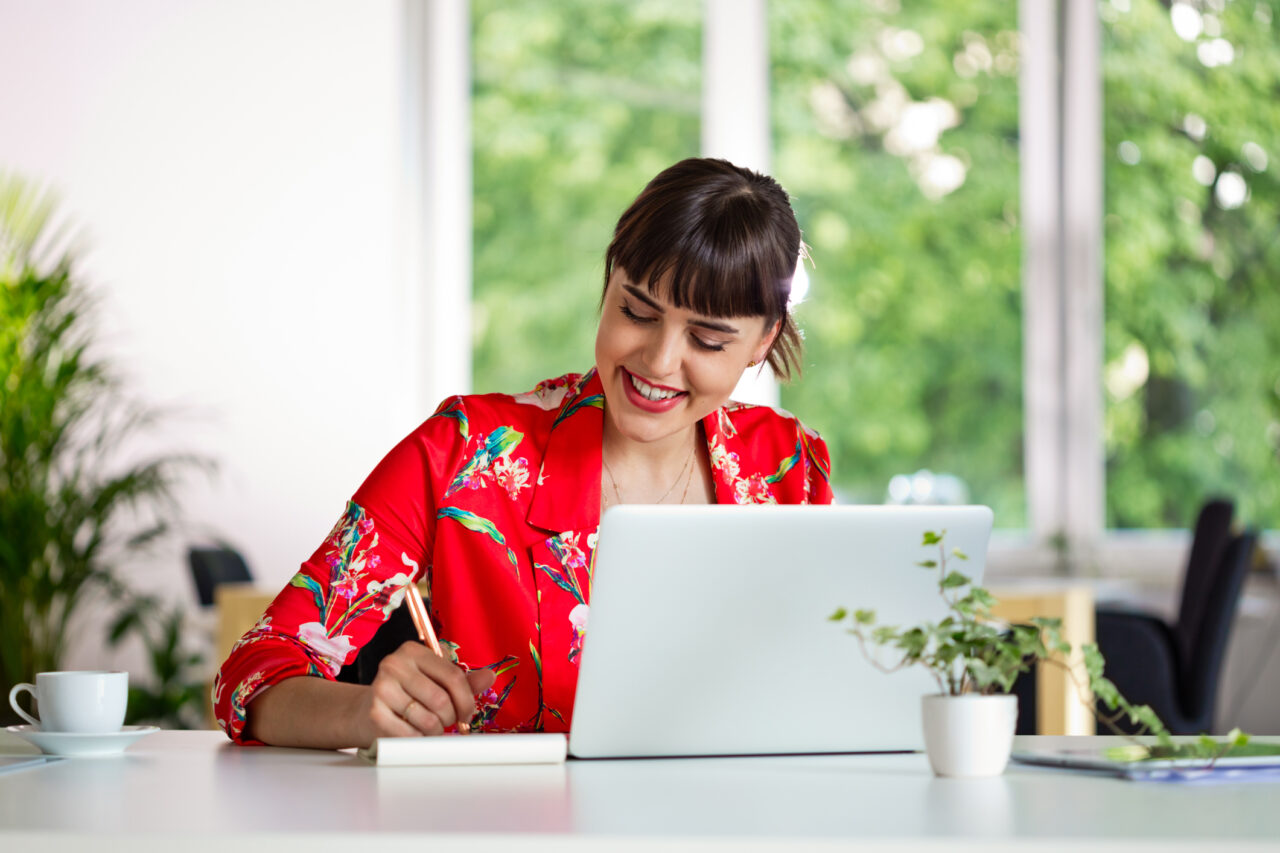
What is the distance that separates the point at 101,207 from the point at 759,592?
4.06 m

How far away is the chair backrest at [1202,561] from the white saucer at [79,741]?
259cm

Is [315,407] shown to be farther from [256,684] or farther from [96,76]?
[256,684]

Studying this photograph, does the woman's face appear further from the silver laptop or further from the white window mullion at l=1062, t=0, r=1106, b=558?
the white window mullion at l=1062, t=0, r=1106, b=558

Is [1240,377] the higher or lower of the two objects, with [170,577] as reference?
higher

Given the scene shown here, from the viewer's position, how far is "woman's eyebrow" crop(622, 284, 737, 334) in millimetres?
1521

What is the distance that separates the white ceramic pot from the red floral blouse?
58 centimetres

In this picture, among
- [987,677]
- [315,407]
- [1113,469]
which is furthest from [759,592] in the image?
[1113,469]

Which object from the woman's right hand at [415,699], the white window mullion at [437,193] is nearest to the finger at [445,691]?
the woman's right hand at [415,699]

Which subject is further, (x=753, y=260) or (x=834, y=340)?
(x=834, y=340)

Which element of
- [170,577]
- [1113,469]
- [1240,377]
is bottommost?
[170,577]

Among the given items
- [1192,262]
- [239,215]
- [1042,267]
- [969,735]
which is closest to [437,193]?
[239,215]

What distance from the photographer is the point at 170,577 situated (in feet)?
15.0

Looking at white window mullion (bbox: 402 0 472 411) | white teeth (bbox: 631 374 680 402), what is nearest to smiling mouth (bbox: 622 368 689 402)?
white teeth (bbox: 631 374 680 402)

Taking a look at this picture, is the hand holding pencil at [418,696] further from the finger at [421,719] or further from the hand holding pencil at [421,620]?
the hand holding pencil at [421,620]
